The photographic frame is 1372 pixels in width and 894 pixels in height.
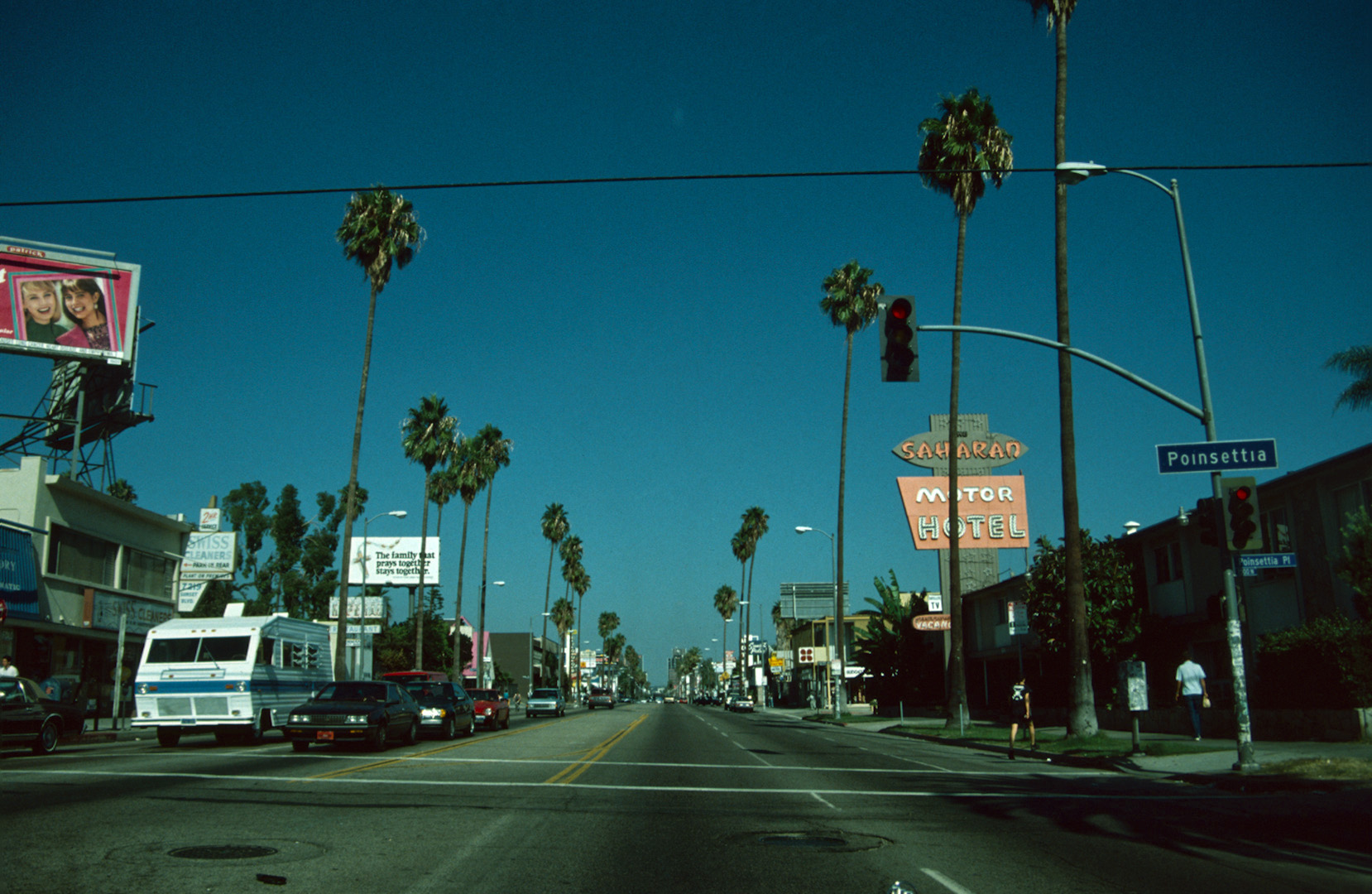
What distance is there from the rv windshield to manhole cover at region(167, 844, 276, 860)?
1593 centimetres

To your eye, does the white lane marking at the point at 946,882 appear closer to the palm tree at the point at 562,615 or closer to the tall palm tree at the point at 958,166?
the tall palm tree at the point at 958,166

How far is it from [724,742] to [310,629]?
11529 mm

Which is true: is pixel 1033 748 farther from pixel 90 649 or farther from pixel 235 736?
pixel 90 649

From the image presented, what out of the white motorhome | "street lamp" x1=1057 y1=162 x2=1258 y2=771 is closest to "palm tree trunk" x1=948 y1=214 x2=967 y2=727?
"street lamp" x1=1057 y1=162 x2=1258 y2=771

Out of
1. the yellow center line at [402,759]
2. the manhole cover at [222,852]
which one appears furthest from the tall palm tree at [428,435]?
the manhole cover at [222,852]

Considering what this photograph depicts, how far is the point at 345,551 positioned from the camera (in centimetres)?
3941

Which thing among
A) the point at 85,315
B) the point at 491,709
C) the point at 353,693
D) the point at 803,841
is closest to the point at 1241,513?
the point at 803,841

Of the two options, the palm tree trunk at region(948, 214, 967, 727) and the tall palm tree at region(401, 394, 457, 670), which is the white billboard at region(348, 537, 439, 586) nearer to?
the tall palm tree at region(401, 394, 457, 670)

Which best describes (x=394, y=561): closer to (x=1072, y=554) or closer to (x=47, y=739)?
(x=47, y=739)

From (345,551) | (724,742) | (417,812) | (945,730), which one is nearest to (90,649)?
(345,551)

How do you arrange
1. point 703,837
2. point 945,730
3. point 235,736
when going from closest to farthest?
1. point 703,837
2. point 235,736
3. point 945,730

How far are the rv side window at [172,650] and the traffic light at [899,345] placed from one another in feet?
57.9

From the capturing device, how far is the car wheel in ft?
69.5

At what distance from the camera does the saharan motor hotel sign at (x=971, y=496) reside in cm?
4953
